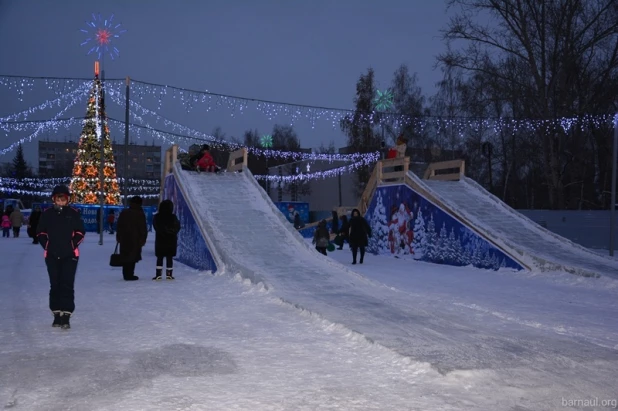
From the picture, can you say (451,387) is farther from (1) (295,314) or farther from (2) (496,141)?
(2) (496,141)

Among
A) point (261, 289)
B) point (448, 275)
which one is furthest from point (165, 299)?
point (448, 275)

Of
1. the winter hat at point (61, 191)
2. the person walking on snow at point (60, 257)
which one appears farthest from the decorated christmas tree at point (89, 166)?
the person walking on snow at point (60, 257)

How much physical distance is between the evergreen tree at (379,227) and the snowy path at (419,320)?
234 inches

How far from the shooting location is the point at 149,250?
67.2ft

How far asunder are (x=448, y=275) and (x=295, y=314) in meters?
7.12

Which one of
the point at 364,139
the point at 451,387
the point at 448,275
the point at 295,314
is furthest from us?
the point at 364,139

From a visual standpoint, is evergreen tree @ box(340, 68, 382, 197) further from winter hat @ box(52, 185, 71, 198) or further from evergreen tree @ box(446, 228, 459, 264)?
winter hat @ box(52, 185, 71, 198)

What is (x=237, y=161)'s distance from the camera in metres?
19.0

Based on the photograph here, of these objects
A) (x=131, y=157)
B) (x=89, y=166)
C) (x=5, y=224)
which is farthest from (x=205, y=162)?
(x=131, y=157)

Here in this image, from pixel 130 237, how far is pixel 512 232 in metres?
10.6

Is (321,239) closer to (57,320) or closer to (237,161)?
(237,161)

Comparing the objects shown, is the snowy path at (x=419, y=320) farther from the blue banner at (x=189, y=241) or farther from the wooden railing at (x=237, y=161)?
the wooden railing at (x=237, y=161)

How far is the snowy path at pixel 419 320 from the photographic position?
17.1 ft

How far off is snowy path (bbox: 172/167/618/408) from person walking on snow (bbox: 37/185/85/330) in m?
3.11
